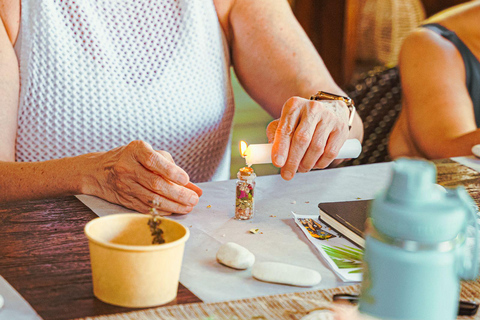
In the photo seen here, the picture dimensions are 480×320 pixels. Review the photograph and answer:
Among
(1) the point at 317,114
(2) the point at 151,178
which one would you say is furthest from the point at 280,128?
(2) the point at 151,178

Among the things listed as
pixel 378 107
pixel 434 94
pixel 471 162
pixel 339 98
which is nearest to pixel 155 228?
pixel 339 98

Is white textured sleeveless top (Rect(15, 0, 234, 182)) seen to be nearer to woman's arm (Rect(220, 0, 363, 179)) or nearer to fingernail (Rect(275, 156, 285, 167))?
woman's arm (Rect(220, 0, 363, 179))

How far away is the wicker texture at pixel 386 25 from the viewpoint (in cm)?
382

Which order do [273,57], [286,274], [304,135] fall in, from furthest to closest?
1. [273,57]
2. [304,135]
3. [286,274]

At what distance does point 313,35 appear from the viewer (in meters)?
3.98

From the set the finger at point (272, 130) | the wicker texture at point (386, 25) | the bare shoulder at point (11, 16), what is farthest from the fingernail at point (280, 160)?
the wicker texture at point (386, 25)

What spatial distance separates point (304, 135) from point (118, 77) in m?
0.57

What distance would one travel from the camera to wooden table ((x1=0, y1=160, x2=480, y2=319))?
0.67 m

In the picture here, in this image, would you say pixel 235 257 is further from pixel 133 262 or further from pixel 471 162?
pixel 471 162

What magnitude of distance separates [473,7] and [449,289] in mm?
1688

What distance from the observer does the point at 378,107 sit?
6.75ft

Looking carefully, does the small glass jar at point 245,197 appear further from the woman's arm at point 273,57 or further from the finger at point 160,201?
the woman's arm at point 273,57

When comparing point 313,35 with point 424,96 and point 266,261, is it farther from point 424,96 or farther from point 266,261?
point 266,261

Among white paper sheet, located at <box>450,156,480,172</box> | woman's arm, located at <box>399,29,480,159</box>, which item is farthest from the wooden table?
woman's arm, located at <box>399,29,480,159</box>
